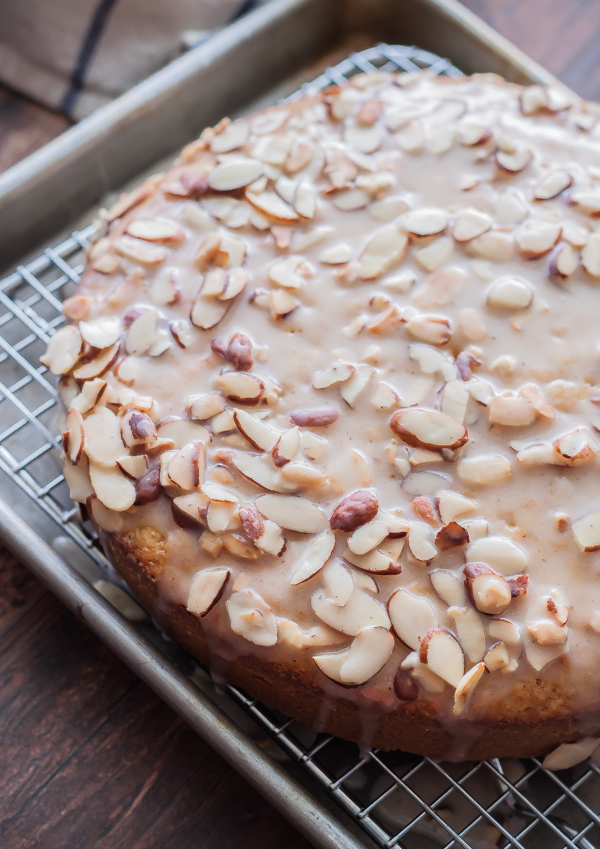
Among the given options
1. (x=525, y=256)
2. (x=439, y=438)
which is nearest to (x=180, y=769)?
(x=439, y=438)

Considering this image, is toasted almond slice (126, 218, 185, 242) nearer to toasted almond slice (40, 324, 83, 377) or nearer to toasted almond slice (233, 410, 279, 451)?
toasted almond slice (40, 324, 83, 377)

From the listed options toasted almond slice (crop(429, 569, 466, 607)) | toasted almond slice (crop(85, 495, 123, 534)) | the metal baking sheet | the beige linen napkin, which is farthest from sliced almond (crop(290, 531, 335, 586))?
the beige linen napkin

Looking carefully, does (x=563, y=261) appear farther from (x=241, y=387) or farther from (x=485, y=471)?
(x=241, y=387)

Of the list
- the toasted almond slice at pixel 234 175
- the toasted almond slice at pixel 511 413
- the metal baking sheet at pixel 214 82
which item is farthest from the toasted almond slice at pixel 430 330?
the metal baking sheet at pixel 214 82

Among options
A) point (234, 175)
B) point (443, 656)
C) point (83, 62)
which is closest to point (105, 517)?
point (443, 656)

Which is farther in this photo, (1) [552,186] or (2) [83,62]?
(2) [83,62]
